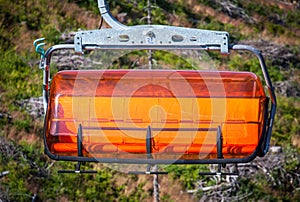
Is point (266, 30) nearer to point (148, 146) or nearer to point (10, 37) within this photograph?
point (10, 37)

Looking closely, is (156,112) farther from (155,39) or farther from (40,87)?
(40,87)

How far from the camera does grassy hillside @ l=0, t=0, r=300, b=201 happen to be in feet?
28.9

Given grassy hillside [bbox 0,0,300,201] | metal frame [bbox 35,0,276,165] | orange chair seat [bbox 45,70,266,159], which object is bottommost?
orange chair seat [bbox 45,70,266,159]

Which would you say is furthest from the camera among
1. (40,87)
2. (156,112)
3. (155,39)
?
(40,87)

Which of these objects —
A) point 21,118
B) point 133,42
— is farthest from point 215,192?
point 133,42

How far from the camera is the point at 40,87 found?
10.1m

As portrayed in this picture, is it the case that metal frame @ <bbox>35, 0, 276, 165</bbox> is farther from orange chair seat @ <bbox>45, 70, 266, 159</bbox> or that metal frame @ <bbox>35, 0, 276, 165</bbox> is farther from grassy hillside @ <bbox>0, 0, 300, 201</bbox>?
grassy hillside @ <bbox>0, 0, 300, 201</bbox>

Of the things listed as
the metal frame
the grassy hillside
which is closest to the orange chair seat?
the metal frame

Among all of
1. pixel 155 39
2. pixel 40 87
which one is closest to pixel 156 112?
pixel 155 39

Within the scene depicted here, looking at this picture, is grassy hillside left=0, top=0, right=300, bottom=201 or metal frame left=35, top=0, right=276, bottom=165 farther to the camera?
grassy hillside left=0, top=0, right=300, bottom=201

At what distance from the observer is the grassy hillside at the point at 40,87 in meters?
8.80

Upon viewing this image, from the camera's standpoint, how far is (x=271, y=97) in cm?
441

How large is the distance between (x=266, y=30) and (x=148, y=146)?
36.5 feet

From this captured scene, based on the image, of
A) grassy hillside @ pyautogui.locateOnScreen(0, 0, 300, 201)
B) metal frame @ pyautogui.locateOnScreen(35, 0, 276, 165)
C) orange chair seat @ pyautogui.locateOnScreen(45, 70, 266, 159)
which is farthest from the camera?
grassy hillside @ pyautogui.locateOnScreen(0, 0, 300, 201)
